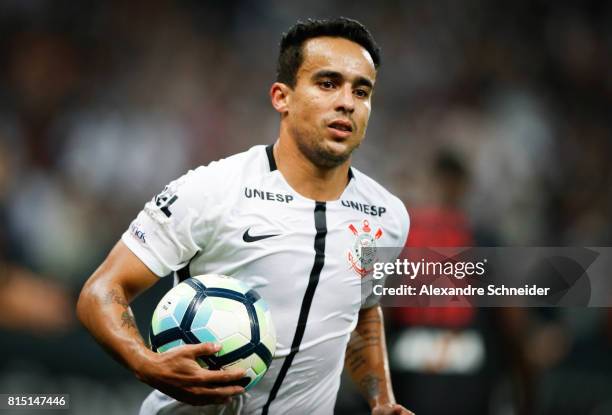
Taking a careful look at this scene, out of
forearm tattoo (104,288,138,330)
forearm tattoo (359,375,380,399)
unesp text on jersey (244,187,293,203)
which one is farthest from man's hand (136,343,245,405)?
forearm tattoo (359,375,380,399)

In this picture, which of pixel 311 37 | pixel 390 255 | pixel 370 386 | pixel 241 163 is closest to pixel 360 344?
pixel 370 386

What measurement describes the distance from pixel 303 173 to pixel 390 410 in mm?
1013

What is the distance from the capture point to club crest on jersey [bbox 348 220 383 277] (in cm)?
346

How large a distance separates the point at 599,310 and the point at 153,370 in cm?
569

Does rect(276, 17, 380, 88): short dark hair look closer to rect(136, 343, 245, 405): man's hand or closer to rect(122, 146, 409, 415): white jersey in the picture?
rect(122, 146, 409, 415): white jersey

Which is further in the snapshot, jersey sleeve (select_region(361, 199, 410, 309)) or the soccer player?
jersey sleeve (select_region(361, 199, 410, 309))

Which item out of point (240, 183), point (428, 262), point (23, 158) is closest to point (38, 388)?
point (23, 158)

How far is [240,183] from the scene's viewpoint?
10.9ft

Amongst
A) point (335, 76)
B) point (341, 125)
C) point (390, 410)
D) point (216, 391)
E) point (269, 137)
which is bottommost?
point (216, 391)

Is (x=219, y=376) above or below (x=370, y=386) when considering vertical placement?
below

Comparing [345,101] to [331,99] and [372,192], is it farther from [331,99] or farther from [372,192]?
[372,192]

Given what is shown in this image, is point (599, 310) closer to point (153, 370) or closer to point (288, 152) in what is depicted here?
point (288, 152)

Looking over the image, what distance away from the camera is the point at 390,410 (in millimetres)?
3377

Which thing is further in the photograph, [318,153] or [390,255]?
[390,255]
